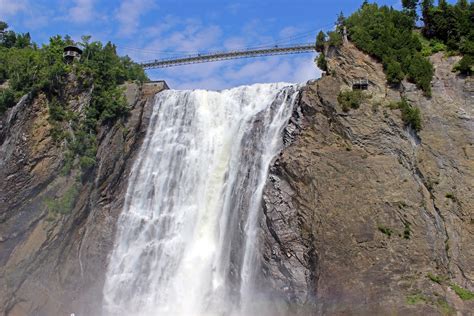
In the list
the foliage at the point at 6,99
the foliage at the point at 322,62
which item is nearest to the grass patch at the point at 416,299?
the foliage at the point at 322,62

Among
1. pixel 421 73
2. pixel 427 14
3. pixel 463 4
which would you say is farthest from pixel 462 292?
pixel 463 4

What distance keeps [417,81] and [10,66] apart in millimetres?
30529

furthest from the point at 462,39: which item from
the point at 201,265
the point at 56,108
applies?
the point at 56,108

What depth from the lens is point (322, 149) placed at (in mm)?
28469

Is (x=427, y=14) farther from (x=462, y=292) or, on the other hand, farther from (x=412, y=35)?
(x=462, y=292)

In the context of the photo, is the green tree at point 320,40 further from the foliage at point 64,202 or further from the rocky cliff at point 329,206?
the foliage at point 64,202

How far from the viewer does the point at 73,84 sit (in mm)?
39906

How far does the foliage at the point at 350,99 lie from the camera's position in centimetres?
2952

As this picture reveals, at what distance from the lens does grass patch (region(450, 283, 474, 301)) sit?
78.8 ft

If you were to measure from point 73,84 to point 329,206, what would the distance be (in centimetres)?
2329

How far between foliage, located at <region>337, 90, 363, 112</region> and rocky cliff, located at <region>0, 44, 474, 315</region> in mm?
351

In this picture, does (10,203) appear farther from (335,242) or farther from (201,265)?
(335,242)

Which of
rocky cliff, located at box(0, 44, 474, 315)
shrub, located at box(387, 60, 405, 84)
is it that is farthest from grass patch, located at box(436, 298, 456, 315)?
shrub, located at box(387, 60, 405, 84)

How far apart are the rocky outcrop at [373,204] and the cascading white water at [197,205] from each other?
6.48 ft
